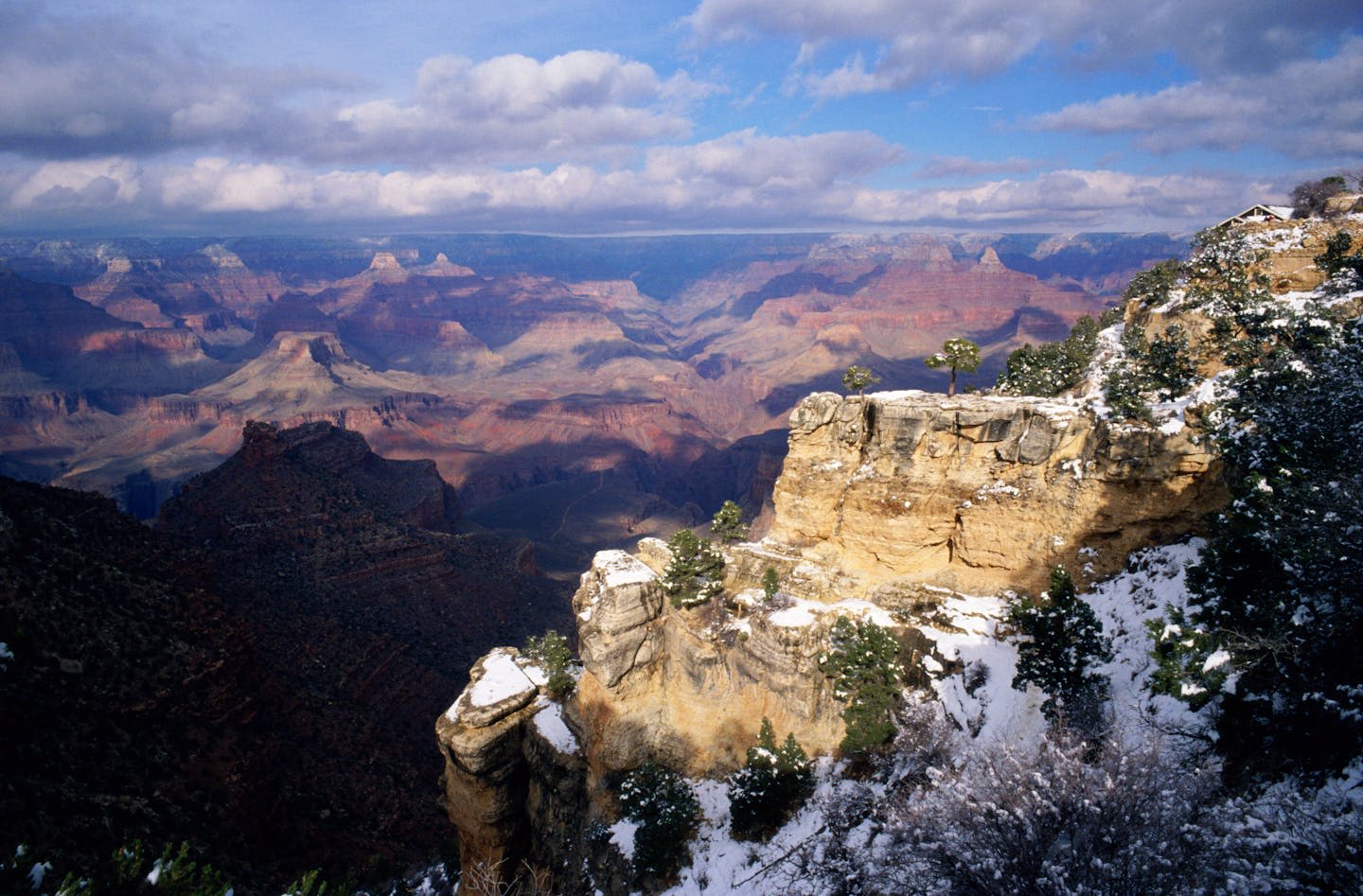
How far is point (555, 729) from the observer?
29781 mm

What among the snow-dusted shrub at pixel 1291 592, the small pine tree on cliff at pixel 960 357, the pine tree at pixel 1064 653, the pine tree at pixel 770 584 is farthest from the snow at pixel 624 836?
the small pine tree on cliff at pixel 960 357

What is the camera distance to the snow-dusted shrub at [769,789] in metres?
23.7

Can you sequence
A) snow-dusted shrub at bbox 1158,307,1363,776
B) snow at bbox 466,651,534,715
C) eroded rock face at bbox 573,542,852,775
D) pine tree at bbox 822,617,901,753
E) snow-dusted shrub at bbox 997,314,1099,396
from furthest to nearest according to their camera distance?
snow-dusted shrub at bbox 997,314,1099,396, snow at bbox 466,651,534,715, eroded rock face at bbox 573,542,852,775, pine tree at bbox 822,617,901,753, snow-dusted shrub at bbox 1158,307,1363,776

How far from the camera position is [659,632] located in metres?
29.4

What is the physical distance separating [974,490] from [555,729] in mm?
21270

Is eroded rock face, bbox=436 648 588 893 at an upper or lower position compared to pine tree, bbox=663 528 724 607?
lower

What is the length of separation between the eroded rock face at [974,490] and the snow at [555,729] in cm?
1251

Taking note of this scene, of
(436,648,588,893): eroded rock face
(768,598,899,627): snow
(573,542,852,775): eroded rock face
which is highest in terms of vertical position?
(768,598,899,627): snow

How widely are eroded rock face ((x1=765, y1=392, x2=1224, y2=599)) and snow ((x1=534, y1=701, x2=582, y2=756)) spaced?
1251 centimetres

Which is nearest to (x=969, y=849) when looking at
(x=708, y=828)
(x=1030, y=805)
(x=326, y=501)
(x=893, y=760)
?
(x=1030, y=805)

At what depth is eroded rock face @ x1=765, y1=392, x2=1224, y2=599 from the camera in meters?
26.6

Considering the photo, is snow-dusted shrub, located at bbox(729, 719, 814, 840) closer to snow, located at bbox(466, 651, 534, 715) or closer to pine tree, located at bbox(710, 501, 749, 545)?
snow, located at bbox(466, 651, 534, 715)

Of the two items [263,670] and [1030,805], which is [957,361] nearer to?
[1030,805]

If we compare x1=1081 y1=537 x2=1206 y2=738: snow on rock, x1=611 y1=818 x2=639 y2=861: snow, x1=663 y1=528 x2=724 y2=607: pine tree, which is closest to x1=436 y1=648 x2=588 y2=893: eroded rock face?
x1=611 y1=818 x2=639 y2=861: snow
